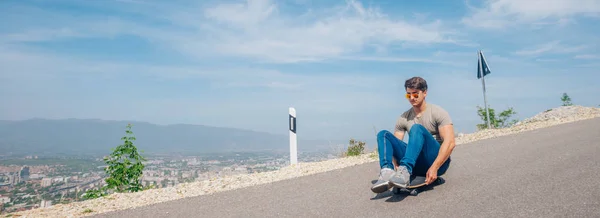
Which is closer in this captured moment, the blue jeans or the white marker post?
the blue jeans

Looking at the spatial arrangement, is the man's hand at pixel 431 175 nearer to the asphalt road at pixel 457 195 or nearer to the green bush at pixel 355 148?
the asphalt road at pixel 457 195

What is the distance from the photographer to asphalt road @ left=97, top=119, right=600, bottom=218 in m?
4.20

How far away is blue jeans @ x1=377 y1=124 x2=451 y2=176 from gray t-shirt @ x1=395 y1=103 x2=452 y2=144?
243 millimetres

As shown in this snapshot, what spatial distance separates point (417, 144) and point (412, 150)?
0.08m

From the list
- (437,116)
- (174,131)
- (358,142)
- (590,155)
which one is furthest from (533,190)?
(174,131)

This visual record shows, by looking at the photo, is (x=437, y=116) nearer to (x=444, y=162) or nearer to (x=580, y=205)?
(x=444, y=162)

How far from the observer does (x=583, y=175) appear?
511 cm

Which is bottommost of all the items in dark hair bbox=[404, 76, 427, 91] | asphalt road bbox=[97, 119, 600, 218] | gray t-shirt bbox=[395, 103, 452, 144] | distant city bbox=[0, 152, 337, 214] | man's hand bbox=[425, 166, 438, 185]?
distant city bbox=[0, 152, 337, 214]

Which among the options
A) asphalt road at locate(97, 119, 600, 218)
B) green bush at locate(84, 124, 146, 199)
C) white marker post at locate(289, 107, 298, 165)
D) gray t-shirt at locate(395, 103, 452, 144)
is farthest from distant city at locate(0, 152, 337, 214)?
gray t-shirt at locate(395, 103, 452, 144)

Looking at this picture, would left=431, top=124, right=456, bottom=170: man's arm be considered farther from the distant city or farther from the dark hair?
the distant city

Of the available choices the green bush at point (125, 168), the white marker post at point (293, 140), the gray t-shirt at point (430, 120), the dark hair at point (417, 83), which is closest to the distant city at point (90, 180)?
the green bush at point (125, 168)

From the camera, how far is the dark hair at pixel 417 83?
17.3ft

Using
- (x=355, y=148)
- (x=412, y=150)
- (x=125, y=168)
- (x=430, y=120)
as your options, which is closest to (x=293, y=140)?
(x=355, y=148)

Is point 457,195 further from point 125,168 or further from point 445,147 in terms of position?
point 125,168
